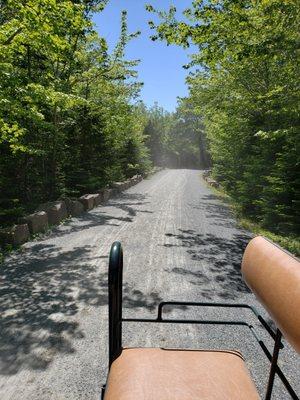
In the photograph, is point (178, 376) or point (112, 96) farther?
point (112, 96)

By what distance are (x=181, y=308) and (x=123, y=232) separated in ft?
20.0

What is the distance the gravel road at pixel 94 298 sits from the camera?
4.69 m

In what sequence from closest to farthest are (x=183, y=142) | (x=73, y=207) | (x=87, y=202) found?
(x=73, y=207)
(x=87, y=202)
(x=183, y=142)

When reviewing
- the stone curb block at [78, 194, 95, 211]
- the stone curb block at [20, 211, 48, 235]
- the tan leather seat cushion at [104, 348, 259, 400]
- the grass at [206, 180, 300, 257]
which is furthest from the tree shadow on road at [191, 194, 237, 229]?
the tan leather seat cushion at [104, 348, 259, 400]

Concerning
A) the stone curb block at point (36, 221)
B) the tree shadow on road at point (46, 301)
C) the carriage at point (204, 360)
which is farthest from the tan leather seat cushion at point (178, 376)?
the stone curb block at point (36, 221)

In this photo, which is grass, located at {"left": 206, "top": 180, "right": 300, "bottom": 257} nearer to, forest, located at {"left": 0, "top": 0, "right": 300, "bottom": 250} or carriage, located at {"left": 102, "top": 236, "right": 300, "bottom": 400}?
forest, located at {"left": 0, "top": 0, "right": 300, "bottom": 250}

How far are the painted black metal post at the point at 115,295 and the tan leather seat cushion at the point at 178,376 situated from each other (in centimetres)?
10

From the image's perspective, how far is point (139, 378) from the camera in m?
2.45

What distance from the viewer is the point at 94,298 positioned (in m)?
6.93

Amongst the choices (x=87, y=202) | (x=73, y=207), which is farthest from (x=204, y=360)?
(x=87, y=202)

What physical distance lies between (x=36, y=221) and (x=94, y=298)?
5817 mm

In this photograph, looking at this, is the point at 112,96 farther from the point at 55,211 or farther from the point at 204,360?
the point at 204,360

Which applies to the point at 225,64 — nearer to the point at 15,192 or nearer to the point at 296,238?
the point at 296,238

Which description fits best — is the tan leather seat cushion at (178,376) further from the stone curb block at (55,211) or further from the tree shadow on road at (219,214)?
the tree shadow on road at (219,214)
